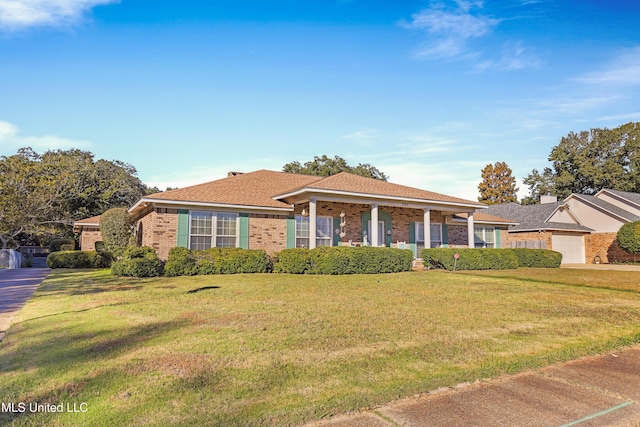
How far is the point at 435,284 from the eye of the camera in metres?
11.8

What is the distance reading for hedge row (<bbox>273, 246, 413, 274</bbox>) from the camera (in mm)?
14930

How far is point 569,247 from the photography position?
2927 cm

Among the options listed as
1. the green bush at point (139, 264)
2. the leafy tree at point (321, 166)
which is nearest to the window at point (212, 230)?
the green bush at point (139, 264)

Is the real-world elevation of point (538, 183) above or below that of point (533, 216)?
above

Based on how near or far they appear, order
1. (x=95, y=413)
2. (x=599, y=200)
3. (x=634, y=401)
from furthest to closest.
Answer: (x=599, y=200)
(x=634, y=401)
(x=95, y=413)

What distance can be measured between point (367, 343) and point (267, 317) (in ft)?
7.37

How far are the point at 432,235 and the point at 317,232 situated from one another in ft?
23.8

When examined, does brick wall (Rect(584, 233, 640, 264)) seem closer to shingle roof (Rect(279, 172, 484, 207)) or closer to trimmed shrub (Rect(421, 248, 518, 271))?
trimmed shrub (Rect(421, 248, 518, 271))

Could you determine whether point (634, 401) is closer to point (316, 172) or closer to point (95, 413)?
point (95, 413)

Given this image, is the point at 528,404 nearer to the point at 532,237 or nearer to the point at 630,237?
the point at 532,237

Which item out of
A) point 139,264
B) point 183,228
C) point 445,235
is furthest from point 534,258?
point 139,264

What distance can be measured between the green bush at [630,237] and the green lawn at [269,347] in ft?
68.4

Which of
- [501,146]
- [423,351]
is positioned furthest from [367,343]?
[501,146]

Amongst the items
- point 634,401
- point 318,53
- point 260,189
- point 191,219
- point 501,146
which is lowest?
point 634,401
